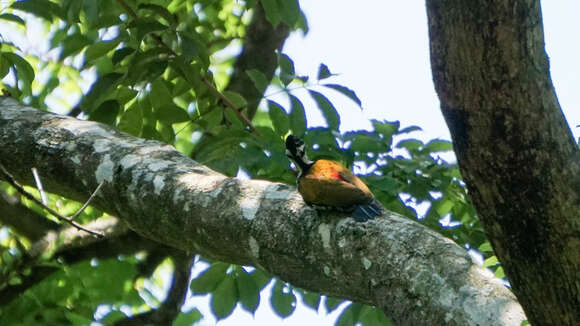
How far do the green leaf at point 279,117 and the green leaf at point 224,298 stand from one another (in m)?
0.74

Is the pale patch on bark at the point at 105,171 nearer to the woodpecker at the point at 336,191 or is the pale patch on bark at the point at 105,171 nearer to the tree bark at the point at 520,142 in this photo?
the woodpecker at the point at 336,191

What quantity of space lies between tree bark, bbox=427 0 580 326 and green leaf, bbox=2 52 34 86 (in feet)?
8.77

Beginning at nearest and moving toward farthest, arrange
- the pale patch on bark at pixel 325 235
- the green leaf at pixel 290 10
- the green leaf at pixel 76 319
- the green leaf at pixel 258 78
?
the pale patch on bark at pixel 325 235 < the green leaf at pixel 76 319 < the green leaf at pixel 290 10 < the green leaf at pixel 258 78

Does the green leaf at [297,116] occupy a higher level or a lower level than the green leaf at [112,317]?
higher

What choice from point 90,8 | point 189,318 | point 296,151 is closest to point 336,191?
point 189,318

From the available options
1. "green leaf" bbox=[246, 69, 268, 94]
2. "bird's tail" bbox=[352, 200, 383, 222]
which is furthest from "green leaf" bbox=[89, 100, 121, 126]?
"bird's tail" bbox=[352, 200, 383, 222]

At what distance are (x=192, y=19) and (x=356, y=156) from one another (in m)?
1.35

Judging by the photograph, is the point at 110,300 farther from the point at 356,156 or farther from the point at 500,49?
the point at 500,49

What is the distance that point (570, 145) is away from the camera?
6.97 feet

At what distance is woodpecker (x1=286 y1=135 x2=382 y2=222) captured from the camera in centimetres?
273

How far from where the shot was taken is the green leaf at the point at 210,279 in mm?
3955

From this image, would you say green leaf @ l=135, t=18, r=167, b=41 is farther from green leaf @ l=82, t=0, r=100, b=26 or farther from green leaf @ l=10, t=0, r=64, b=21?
green leaf @ l=10, t=0, r=64, b=21

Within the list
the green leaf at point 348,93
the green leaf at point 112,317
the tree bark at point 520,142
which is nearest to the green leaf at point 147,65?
the green leaf at point 348,93

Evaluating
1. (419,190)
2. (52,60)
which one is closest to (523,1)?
(419,190)
